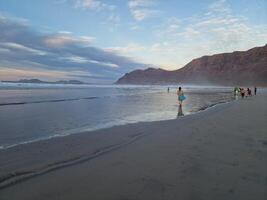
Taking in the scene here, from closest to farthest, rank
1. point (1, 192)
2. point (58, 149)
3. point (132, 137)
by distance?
point (1, 192) → point (58, 149) → point (132, 137)

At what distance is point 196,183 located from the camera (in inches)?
162

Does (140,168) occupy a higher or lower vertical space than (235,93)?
lower

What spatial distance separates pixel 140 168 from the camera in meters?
4.89

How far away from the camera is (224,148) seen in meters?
6.33

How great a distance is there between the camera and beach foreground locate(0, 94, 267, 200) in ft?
12.6

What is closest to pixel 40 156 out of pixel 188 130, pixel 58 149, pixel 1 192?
pixel 58 149

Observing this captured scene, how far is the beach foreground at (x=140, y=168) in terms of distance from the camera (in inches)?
151

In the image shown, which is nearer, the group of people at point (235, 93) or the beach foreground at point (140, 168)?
the beach foreground at point (140, 168)

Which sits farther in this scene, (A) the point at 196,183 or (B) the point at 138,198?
(A) the point at 196,183

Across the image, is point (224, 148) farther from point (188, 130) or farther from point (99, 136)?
point (99, 136)

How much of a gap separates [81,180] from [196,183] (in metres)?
1.85

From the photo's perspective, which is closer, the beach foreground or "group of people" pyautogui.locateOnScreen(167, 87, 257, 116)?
the beach foreground

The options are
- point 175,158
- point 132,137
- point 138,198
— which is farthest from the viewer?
point 132,137

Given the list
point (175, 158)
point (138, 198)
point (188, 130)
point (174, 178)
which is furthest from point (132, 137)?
point (138, 198)
